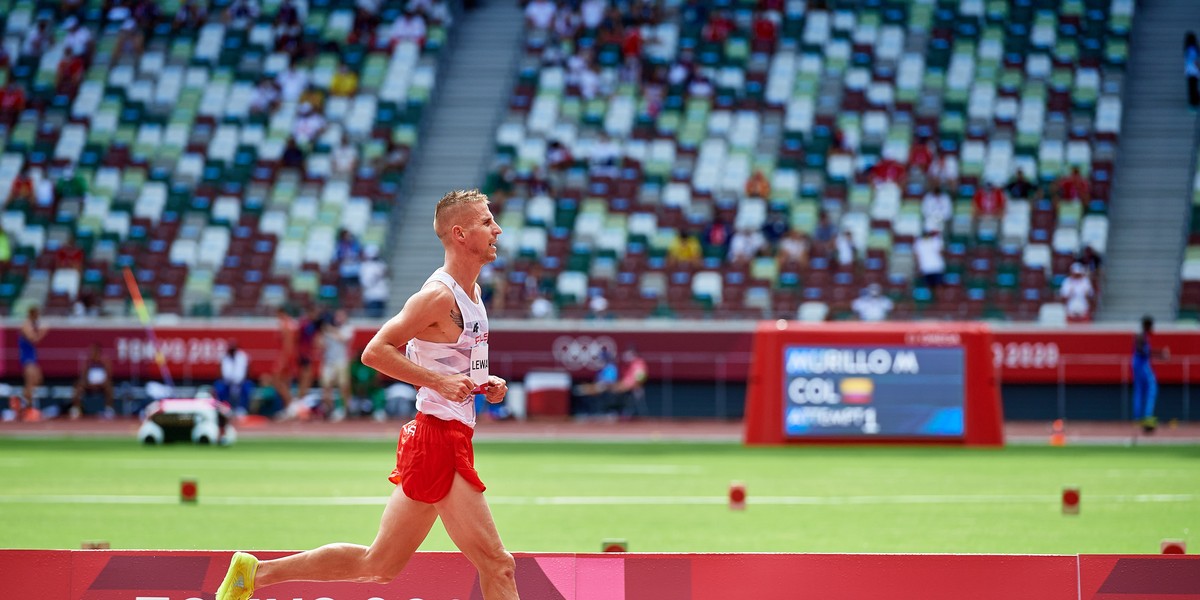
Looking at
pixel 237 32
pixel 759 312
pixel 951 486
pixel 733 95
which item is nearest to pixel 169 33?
pixel 237 32

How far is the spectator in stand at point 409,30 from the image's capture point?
124ft

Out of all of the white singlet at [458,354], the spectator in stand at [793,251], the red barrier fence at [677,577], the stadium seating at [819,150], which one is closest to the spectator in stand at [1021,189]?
the stadium seating at [819,150]

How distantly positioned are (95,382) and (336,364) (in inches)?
189

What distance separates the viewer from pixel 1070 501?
45.1 feet

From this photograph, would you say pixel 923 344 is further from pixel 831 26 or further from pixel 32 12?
pixel 32 12

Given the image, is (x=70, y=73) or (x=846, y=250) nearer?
(x=846, y=250)

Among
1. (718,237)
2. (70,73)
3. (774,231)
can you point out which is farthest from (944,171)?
(70,73)

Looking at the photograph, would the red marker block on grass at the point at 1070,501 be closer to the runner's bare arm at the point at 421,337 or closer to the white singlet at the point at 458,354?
the white singlet at the point at 458,354

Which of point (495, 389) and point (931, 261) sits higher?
point (931, 261)

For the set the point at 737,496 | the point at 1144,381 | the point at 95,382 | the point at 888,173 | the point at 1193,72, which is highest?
the point at 1193,72

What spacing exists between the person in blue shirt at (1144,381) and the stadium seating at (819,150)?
2392mm

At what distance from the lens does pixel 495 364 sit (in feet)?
94.5

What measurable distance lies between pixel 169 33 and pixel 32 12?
370 cm

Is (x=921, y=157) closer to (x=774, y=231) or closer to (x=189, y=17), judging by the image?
(x=774, y=231)
